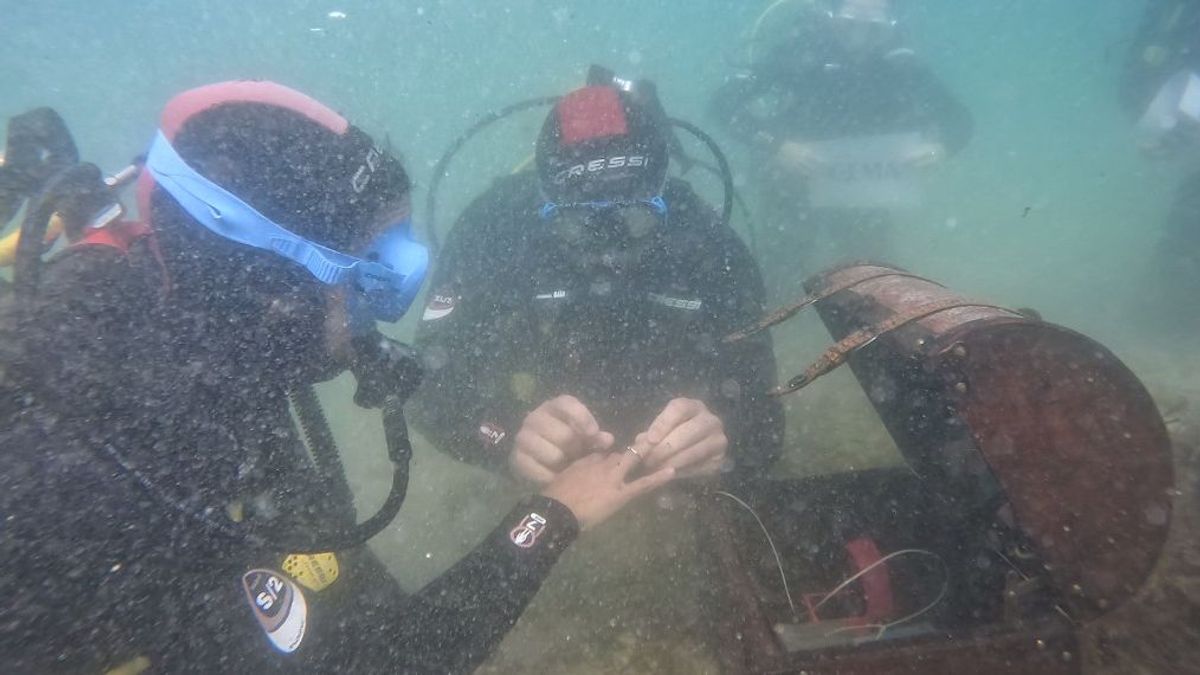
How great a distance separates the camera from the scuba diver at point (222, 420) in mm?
1459

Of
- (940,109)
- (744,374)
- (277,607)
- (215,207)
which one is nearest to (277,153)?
(215,207)

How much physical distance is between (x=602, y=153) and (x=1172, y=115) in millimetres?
11535

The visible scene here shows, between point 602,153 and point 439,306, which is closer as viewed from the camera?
point 602,153

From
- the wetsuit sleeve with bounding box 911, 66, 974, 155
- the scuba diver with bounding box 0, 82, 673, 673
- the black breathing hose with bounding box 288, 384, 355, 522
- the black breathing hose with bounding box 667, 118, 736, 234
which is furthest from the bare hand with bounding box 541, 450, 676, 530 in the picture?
the wetsuit sleeve with bounding box 911, 66, 974, 155

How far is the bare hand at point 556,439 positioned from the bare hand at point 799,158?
8.95 metres

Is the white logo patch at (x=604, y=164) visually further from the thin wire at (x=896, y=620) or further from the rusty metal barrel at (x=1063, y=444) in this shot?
the thin wire at (x=896, y=620)

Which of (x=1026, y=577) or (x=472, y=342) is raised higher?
(x=1026, y=577)

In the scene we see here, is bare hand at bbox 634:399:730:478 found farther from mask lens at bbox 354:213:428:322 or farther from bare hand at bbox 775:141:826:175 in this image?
bare hand at bbox 775:141:826:175

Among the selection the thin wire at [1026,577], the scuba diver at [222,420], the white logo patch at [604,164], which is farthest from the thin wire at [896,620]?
the white logo patch at [604,164]

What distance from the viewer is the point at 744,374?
389 centimetres

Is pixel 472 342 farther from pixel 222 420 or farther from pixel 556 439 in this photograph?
pixel 222 420

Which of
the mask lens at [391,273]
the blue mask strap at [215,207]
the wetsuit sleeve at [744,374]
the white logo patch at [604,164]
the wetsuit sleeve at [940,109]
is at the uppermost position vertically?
the blue mask strap at [215,207]

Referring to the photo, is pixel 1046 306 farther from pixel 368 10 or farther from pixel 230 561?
pixel 368 10

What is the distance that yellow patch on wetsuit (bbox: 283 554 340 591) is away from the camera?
7.97 feet
